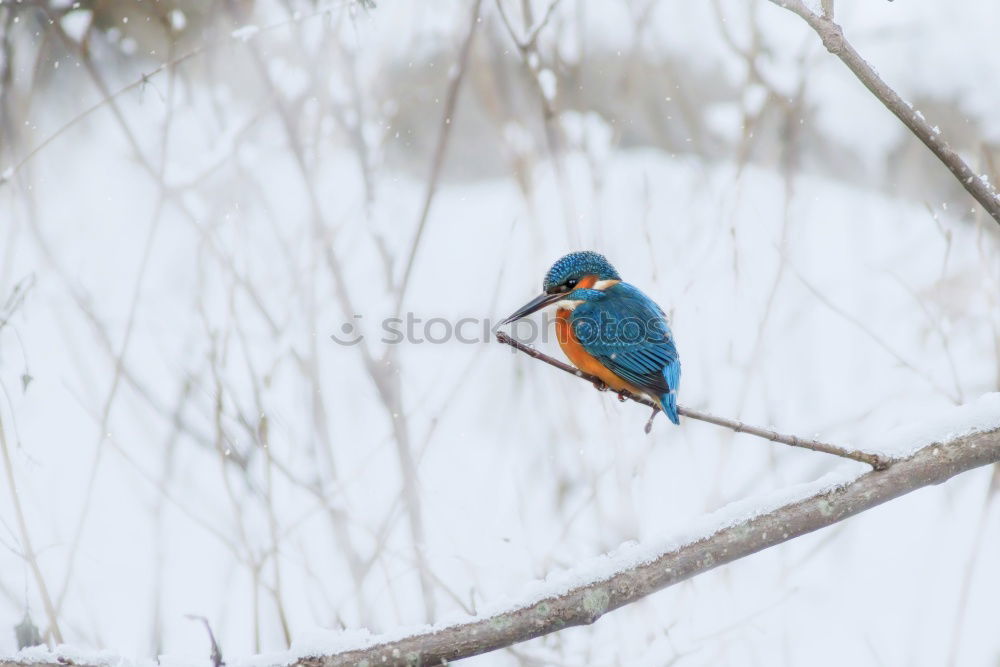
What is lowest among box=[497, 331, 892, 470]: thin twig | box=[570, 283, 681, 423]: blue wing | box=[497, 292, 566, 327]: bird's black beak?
box=[497, 331, 892, 470]: thin twig

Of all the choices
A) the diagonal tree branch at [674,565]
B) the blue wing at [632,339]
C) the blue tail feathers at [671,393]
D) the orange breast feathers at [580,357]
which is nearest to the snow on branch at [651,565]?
the diagonal tree branch at [674,565]

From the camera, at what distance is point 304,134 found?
2.93 metres

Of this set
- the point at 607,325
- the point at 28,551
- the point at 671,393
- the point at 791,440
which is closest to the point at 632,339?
the point at 607,325

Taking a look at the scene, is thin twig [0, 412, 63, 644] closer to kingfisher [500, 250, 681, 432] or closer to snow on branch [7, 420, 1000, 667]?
snow on branch [7, 420, 1000, 667]

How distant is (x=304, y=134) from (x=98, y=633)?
176 centimetres

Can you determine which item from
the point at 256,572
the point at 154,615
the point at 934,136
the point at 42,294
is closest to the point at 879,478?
the point at 934,136

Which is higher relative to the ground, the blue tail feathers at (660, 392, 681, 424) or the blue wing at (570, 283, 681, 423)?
the blue wing at (570, 283, 681, 423)

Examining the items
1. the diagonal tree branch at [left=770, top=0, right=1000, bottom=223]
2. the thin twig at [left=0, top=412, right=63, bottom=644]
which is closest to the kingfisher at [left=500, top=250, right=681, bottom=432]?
the diagonal tree branch at [left=770, top=0, right=1000, bottom=223]

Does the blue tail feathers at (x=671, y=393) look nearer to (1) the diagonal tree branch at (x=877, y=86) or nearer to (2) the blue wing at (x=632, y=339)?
(2) the blue wing at (x=632, y=339)

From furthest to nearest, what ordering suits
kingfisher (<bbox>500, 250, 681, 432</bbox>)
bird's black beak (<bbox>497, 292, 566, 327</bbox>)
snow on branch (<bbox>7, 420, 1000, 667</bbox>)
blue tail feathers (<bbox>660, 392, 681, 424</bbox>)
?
bird's black beak (<bbox>497, 292, 566, 327</bbox>), kingfisher (<bbox>500, 250, 681, 432</bbox>), blue tail feathers (<bbox>660, 392, 681, 424</bbox>), snow on branch (<bbox>7, 420, 1000, 667</bbox>)

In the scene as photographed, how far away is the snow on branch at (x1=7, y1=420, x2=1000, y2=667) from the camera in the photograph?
4.09 ft

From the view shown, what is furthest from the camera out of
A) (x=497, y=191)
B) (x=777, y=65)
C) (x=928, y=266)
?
(x=497, y=191)

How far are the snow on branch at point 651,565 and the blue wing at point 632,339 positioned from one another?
1.67ft

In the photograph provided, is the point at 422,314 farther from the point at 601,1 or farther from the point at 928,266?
the point at 928,266
